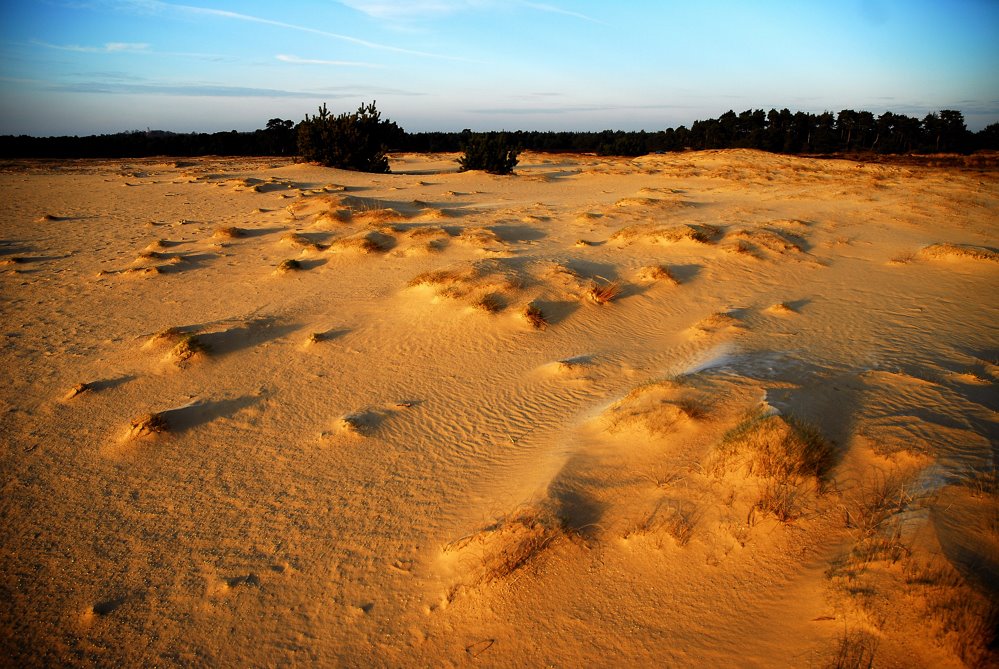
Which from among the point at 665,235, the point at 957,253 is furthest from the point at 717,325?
the point at 957,253

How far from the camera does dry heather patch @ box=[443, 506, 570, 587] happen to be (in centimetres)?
333

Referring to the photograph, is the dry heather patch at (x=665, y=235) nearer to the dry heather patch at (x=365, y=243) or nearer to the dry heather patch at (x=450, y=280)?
the dry heather patch at (x=450, y=280)

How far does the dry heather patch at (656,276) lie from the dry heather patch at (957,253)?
6346mm

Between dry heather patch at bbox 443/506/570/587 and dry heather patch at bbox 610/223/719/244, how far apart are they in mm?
8503

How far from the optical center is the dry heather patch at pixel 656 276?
29.2 ft

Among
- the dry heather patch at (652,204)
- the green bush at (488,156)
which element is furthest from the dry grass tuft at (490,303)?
the green bush at (488,156)

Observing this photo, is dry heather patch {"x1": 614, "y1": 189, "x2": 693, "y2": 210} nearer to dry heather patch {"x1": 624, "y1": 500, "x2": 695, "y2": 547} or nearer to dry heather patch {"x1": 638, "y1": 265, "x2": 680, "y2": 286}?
dry heather patch {"x1": 638, "y1": 265, "x2": 680, "y2": 286}

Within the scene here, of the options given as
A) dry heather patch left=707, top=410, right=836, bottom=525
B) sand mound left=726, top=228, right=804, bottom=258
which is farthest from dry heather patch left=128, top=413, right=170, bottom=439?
sand mound left=726, top=228, right=804, bottom=258

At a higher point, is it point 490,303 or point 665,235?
point 665,235

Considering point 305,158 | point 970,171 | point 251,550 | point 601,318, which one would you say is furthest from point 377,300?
point 970,171

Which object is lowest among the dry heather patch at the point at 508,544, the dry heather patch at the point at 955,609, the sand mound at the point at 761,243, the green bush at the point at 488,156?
the dry heather patch at the point at 508,544

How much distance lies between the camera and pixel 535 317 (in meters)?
7.34

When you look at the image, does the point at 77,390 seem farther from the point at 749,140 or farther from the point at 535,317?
the point at 749,140

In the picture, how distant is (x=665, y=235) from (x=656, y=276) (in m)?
2.41
